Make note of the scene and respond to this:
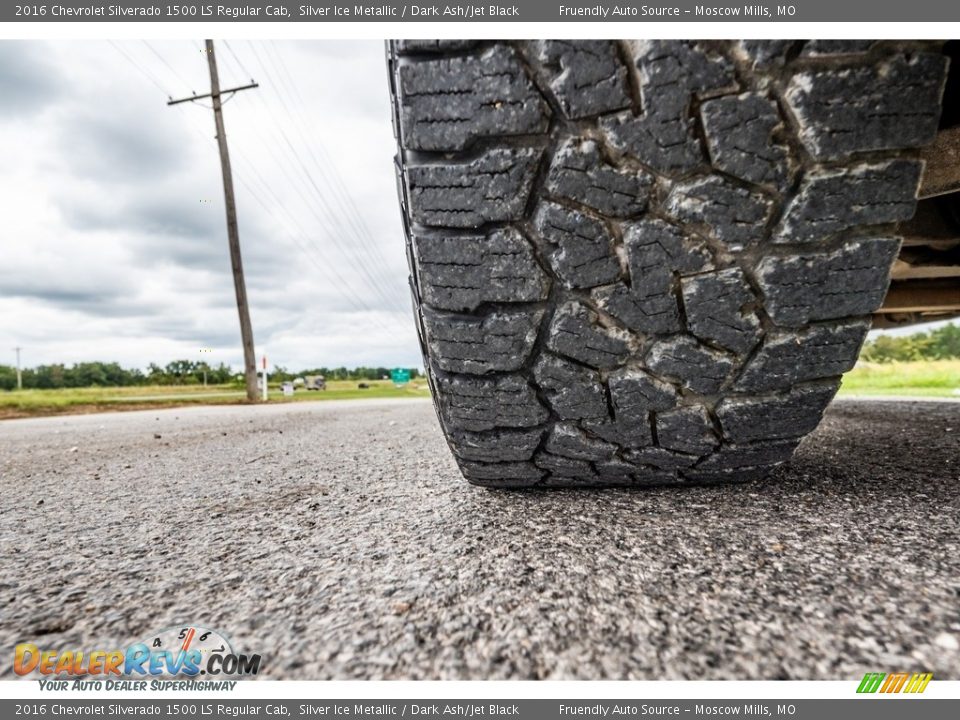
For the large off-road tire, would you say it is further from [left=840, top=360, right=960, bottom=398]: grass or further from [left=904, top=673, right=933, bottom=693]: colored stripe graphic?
[left=840, top=360, right=960, bottom=398]: grass

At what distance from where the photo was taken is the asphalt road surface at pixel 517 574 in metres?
0.50

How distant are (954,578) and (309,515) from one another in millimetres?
1082

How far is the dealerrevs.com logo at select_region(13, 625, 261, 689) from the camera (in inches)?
20.4

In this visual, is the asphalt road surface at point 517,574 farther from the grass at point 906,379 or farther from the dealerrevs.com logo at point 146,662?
the grass at point 906,379

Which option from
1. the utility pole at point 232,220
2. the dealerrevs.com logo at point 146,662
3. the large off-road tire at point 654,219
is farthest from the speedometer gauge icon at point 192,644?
the utility pole at point 232,220

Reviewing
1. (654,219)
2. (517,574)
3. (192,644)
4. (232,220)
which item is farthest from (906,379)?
(232,220)

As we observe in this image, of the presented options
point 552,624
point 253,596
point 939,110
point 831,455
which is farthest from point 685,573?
point 831,455

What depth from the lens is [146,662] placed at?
21.1 inches

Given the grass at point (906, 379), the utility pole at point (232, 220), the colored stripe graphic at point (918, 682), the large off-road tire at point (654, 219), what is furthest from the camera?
the utility pole at point (232, 220)

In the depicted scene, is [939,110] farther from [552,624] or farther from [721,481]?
[552,624]

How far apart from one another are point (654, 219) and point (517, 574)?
0.56 meters

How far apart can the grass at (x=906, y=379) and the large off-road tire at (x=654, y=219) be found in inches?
179

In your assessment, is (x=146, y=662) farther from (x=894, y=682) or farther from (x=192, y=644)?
(x=894, y=682)

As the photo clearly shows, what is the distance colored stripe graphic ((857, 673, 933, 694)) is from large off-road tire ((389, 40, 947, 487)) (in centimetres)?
43
